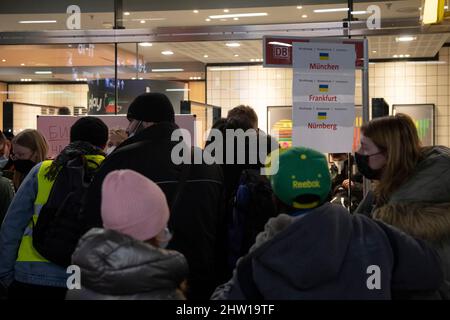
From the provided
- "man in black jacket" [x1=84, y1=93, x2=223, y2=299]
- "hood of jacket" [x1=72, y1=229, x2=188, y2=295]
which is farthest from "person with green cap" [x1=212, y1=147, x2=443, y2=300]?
"man in black jacket" [x1=84, y1=93, x2=223, y2=299]

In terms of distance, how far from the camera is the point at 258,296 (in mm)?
1866

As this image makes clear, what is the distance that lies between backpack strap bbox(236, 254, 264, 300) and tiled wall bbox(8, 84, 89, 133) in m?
4.78

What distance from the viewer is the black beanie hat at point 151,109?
317 cm

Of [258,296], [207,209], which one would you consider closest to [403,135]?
[207,209]

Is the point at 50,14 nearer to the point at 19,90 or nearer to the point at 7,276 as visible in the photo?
the point at 19,90

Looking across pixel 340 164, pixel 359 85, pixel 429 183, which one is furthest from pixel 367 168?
pixel 359 85

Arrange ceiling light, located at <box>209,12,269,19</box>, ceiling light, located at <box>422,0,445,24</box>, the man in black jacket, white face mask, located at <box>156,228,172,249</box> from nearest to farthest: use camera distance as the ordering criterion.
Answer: white face mask, located at <box>156,228,172,249</box> → the man in black jacket → ceiling light, located at <box>422,0,445,24</box> → ceiling light, located at <box>209,12,269,19</box>

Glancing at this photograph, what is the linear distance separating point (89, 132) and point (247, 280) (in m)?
1.85

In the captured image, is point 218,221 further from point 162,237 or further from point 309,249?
point 309,249

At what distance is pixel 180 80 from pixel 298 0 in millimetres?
1444

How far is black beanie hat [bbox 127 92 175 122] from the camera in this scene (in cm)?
317

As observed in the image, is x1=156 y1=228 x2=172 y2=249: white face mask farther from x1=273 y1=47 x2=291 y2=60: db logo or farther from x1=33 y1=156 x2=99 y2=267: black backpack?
x1=273 y1=47 x2=291 y2=60: db logo

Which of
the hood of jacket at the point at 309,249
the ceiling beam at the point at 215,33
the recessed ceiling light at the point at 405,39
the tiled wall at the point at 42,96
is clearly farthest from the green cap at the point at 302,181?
the tiled wall at the point at 42,96

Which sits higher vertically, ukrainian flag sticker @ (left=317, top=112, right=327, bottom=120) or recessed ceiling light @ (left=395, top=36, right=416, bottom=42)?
recessed ceiling light @ (left=395, top=36, right=416, bottom=42)
